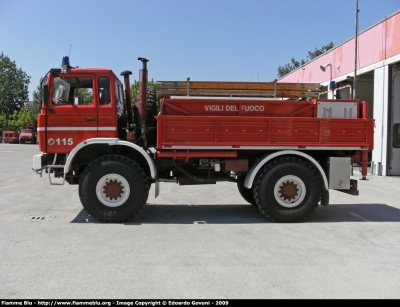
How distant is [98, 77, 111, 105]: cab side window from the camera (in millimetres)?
7473

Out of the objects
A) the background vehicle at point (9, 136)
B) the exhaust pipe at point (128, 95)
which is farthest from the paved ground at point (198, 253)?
the background vehicle at point (9, 136)

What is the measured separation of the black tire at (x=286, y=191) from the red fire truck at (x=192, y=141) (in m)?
0.02

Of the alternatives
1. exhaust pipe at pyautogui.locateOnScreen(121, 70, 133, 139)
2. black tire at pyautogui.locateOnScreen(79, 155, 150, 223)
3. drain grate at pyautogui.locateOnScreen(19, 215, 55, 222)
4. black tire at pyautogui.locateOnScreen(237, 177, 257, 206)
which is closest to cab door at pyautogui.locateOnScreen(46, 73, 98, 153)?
black tire at pyautogui.locateOnScreen(79, 155, 150, 223)

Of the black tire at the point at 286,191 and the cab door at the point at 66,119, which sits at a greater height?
the cab door at the point at 66,119

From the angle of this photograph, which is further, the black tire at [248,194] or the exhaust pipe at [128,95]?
the black tire at [248,194]

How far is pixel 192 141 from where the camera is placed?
7.41 m

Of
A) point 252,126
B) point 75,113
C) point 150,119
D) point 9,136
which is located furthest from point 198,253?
point 9,136

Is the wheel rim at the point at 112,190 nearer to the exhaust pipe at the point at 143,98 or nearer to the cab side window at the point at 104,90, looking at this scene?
the exhaust pipe at the point at 143,98

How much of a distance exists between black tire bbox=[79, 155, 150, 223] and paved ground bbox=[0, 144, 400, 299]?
A: 0.28m

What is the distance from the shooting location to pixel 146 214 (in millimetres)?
8188

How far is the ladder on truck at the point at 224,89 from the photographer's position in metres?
8.01

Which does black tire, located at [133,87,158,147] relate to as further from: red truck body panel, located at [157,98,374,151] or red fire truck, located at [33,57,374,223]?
red truck body panel, located at [157,98,374,151]

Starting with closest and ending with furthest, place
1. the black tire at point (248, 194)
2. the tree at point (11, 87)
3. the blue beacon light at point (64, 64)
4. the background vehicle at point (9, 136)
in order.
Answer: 1. the blue beacon light at point (64, 64)
2. the black tire at point (248, 194)
3. the background vehicle at point (9, 136)
4. the tree at point (11, 87)

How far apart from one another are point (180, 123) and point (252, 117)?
1405 mm
